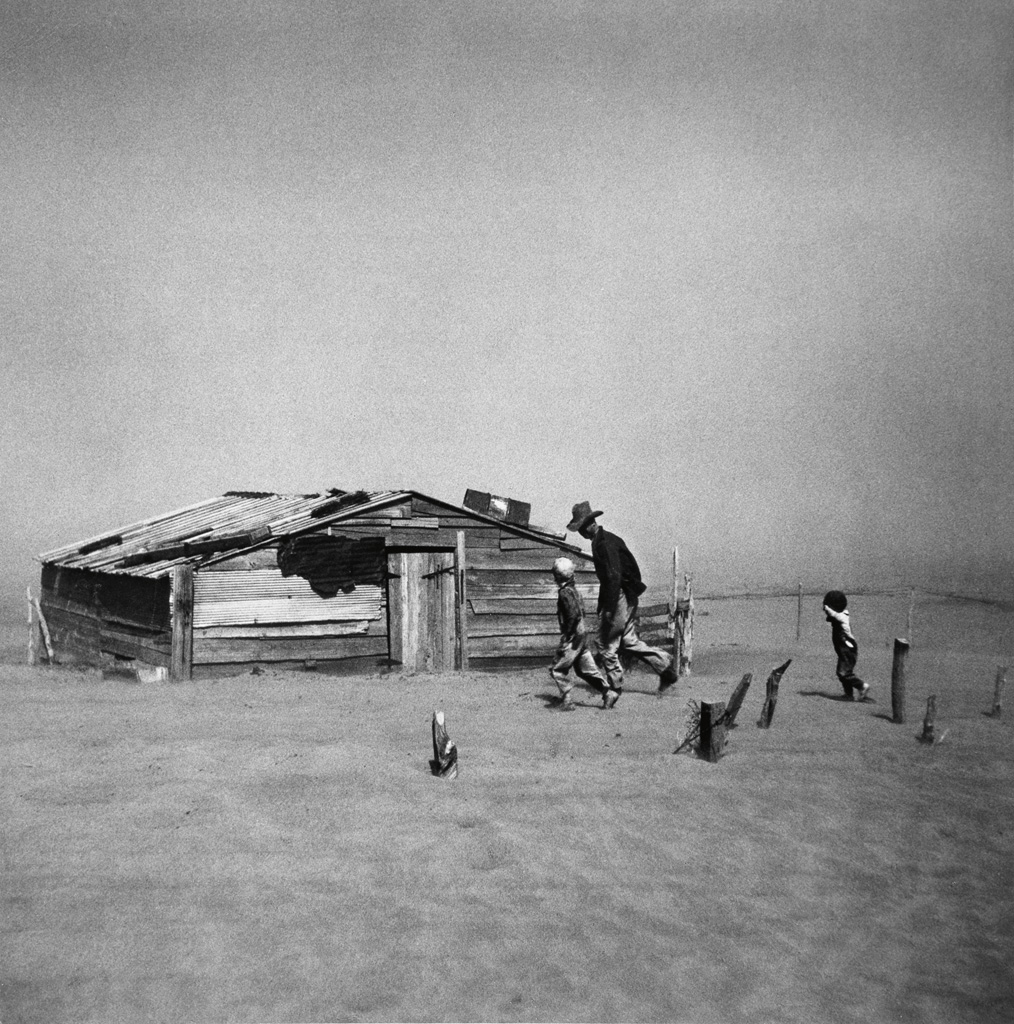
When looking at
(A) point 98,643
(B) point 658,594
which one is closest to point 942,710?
(A) point 98,643

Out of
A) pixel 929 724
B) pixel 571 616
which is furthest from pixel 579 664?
pixel 929 724

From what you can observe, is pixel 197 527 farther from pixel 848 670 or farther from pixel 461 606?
pixel 848 670

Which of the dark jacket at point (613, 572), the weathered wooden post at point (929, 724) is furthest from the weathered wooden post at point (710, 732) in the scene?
the dark jacket at point (613, 572)

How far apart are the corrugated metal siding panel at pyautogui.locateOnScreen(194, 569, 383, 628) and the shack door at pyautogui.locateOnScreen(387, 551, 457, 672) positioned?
722mm

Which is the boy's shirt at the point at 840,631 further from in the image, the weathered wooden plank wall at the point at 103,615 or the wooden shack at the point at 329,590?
the weathered wooden plank wall at the point at 103,615

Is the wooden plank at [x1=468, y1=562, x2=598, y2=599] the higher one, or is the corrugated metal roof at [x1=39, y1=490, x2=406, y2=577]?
the corrugated metal roof at [x1=39, y1=490, x2=406, y2=577]

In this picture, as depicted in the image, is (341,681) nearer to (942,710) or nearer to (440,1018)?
(942,710)

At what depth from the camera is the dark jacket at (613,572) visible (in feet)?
36.5

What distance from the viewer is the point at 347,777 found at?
7.48 metres

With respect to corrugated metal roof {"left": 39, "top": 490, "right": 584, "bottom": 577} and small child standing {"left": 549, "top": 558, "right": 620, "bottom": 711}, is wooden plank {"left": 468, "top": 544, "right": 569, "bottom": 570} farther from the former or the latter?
small child standing {"left": 549, "top": 558, "right": 620, "bottom": 711}

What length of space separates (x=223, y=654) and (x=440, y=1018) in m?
11.6

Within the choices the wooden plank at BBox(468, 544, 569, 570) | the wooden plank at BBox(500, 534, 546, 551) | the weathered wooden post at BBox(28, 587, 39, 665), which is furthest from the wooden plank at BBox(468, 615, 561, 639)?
the weathered wooden post at BBox(28, 587, 39, 665)

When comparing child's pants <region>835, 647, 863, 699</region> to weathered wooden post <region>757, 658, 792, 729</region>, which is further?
child's pants <region>835, 647, 863, 699</region>

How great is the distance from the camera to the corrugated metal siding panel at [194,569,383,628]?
14.9 metres
